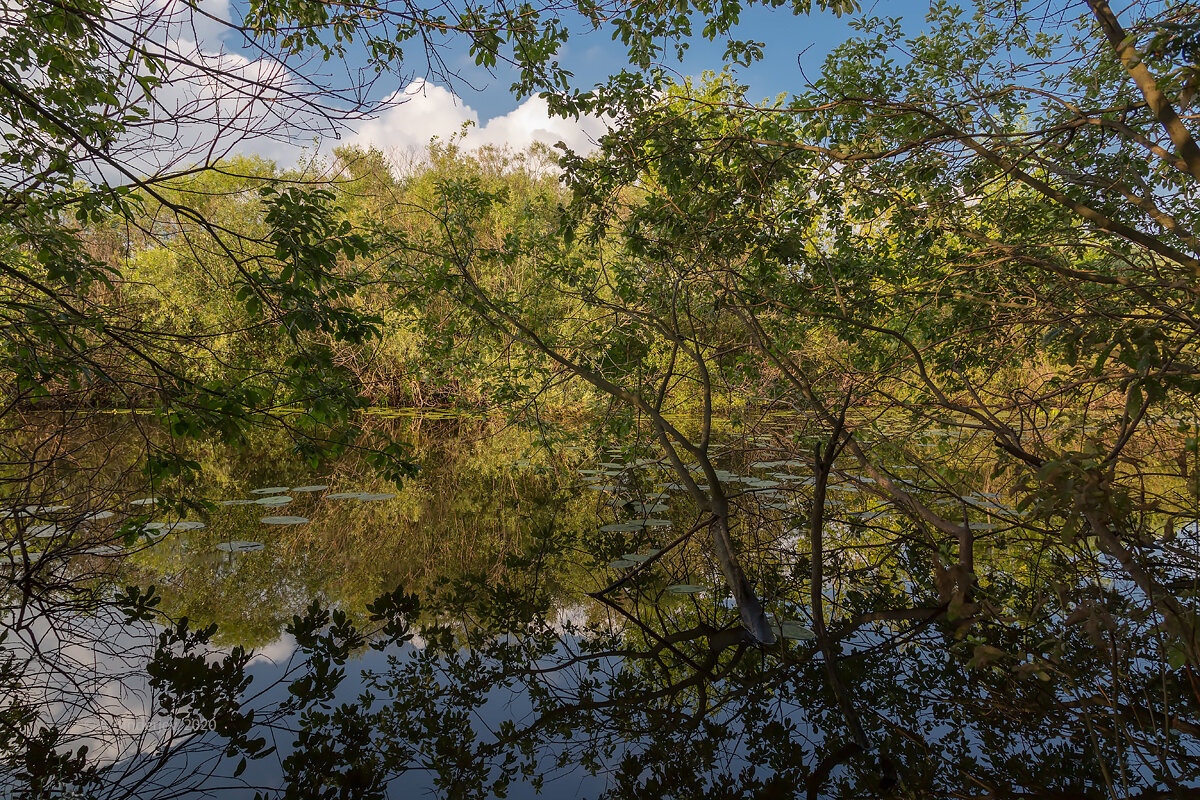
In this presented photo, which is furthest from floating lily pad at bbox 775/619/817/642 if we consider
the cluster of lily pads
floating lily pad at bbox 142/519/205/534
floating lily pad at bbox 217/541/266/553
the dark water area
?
floating lily pad at bbox 142/519/205/534

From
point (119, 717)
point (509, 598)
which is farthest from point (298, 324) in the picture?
point (509, 598)

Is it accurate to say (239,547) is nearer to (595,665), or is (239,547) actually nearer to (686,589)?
(595,665)

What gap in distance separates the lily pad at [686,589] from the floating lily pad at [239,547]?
3279 millimetres

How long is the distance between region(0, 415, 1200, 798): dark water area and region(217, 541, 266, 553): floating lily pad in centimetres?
3

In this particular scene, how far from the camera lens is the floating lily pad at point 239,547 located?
18.2 feet

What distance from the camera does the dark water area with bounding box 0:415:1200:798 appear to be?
2.64 m

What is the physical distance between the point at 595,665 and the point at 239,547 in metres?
3.36

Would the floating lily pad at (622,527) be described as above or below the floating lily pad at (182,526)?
below

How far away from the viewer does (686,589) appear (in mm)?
4891

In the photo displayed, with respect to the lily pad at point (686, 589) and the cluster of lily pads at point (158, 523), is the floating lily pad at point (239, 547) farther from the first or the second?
the lily pad at point (686, 589)

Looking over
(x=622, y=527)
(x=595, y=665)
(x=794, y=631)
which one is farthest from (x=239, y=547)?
(x=794, y=631)

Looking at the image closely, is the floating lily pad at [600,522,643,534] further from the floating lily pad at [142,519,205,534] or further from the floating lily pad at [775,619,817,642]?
the floating lily pad at [142,519,205,534]

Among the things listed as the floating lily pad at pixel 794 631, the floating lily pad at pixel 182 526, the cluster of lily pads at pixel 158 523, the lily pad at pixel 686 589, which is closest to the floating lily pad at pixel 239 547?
the cluster of lily pads at pixel 158 523

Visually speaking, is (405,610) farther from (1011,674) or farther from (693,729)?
(1011,674)
